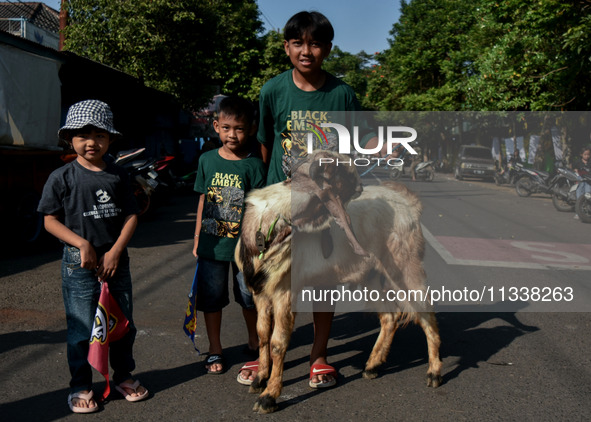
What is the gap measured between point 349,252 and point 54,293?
3.71 metres

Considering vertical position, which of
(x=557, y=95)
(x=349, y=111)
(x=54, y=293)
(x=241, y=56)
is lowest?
(x=54, y=293)

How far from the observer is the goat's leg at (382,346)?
3.59 m

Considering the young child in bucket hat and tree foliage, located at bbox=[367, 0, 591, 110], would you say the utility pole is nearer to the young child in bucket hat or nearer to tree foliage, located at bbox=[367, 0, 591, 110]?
tree foliage, located at bbox=[367, 0, 591, 110]

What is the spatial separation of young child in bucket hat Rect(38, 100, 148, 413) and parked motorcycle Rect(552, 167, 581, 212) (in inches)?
478

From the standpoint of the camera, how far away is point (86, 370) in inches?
120

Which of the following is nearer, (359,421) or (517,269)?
(359,421)

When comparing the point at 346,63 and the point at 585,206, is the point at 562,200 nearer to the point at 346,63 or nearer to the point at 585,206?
the point at 585,206

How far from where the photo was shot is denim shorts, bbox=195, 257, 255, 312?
12.2 ft

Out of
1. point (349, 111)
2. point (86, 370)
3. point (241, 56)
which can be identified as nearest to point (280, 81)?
point (349, 111)

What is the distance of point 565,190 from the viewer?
13398 millimetres

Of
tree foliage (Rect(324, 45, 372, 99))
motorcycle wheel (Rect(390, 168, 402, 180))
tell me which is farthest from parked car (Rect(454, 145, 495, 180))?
tree foliage (Rect(324, 45, 372, 99))

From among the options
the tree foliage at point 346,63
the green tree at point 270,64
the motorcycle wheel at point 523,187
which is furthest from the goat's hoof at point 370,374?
the tree foliage at point 346,63

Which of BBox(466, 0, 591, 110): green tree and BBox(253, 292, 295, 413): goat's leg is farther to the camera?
BBox(466, 0, 591, 110): green tree

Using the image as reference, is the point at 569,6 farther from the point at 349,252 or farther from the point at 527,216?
the point at 349,252
